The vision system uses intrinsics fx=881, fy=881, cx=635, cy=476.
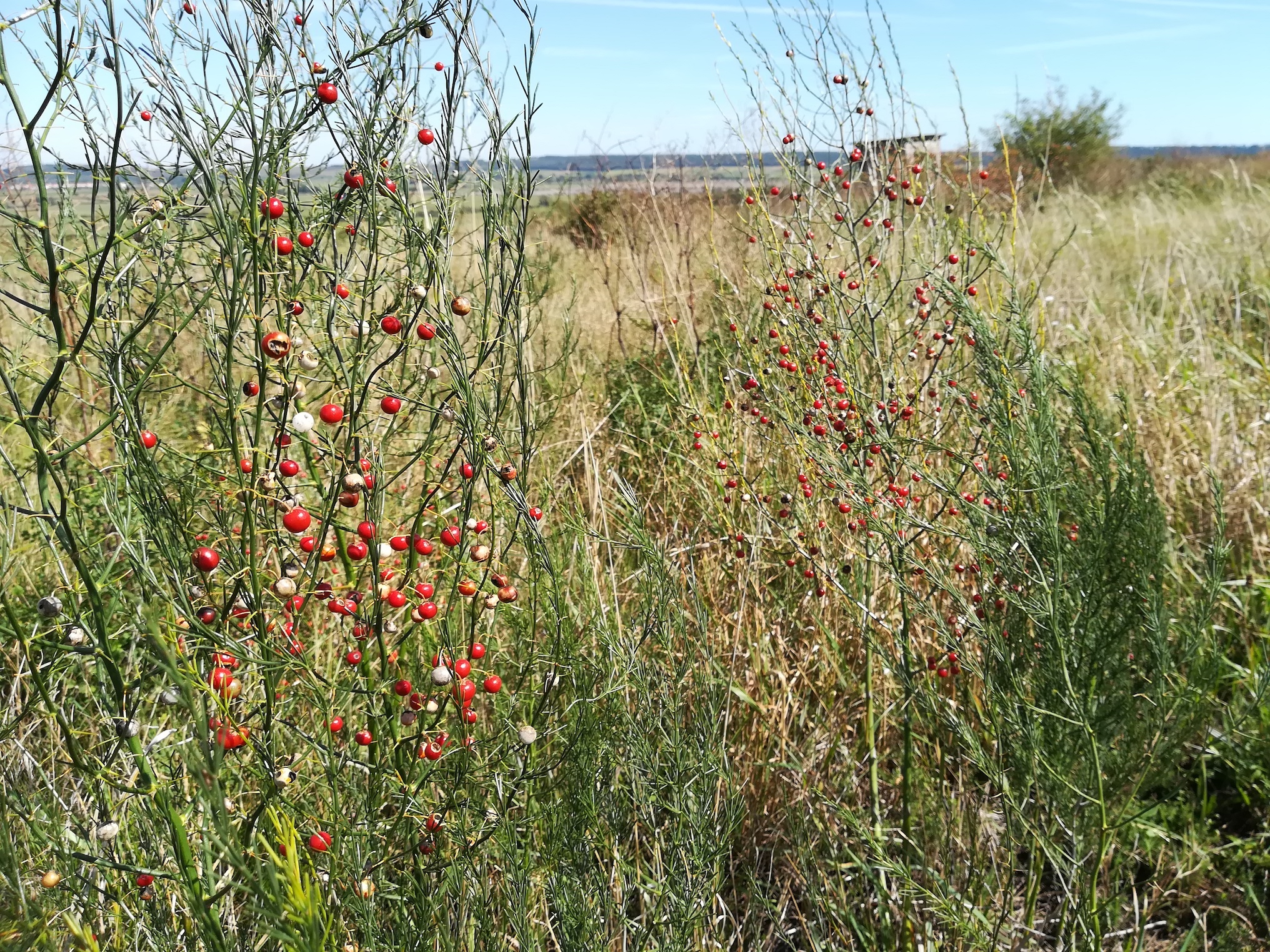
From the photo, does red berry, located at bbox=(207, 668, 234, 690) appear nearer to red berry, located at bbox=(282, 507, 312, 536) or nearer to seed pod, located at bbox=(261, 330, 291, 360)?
red berry, located at bbox=(282, 507, 312, 536)

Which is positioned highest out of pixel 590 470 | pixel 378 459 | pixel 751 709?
pixel 378 459

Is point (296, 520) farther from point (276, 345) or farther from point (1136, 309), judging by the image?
point (1136, 309)

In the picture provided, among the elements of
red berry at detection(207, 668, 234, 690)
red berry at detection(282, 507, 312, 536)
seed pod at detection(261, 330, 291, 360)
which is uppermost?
seed pod at detection(261, 330, 291, 360)

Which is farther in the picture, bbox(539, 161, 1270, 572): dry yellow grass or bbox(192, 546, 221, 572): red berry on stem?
bbox(539, 161, 1270, 572): dry yellow grass

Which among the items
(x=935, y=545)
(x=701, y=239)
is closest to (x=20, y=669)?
(x=935, y=545)

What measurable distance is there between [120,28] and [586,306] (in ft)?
15.3

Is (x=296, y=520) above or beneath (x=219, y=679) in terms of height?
above

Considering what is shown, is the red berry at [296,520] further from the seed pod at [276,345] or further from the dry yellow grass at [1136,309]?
the dry yellow grass at [1136,309]

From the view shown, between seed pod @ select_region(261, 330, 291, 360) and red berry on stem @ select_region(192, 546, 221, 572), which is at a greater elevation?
seed pod @ select_region(261, 330, 291, 360)

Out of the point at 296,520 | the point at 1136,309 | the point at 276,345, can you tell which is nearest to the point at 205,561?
the point at 296,520

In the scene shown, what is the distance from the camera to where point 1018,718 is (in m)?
1.47

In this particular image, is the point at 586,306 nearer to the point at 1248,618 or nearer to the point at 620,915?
the point at 1248,618

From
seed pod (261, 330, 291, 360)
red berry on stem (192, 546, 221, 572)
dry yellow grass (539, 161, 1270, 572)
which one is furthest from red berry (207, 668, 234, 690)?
dry yellow grass (539, 161, 1270, 572)

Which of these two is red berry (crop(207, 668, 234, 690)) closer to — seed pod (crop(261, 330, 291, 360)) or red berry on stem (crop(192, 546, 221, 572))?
red berry on stem (crop(192, 546, 221, 572))
